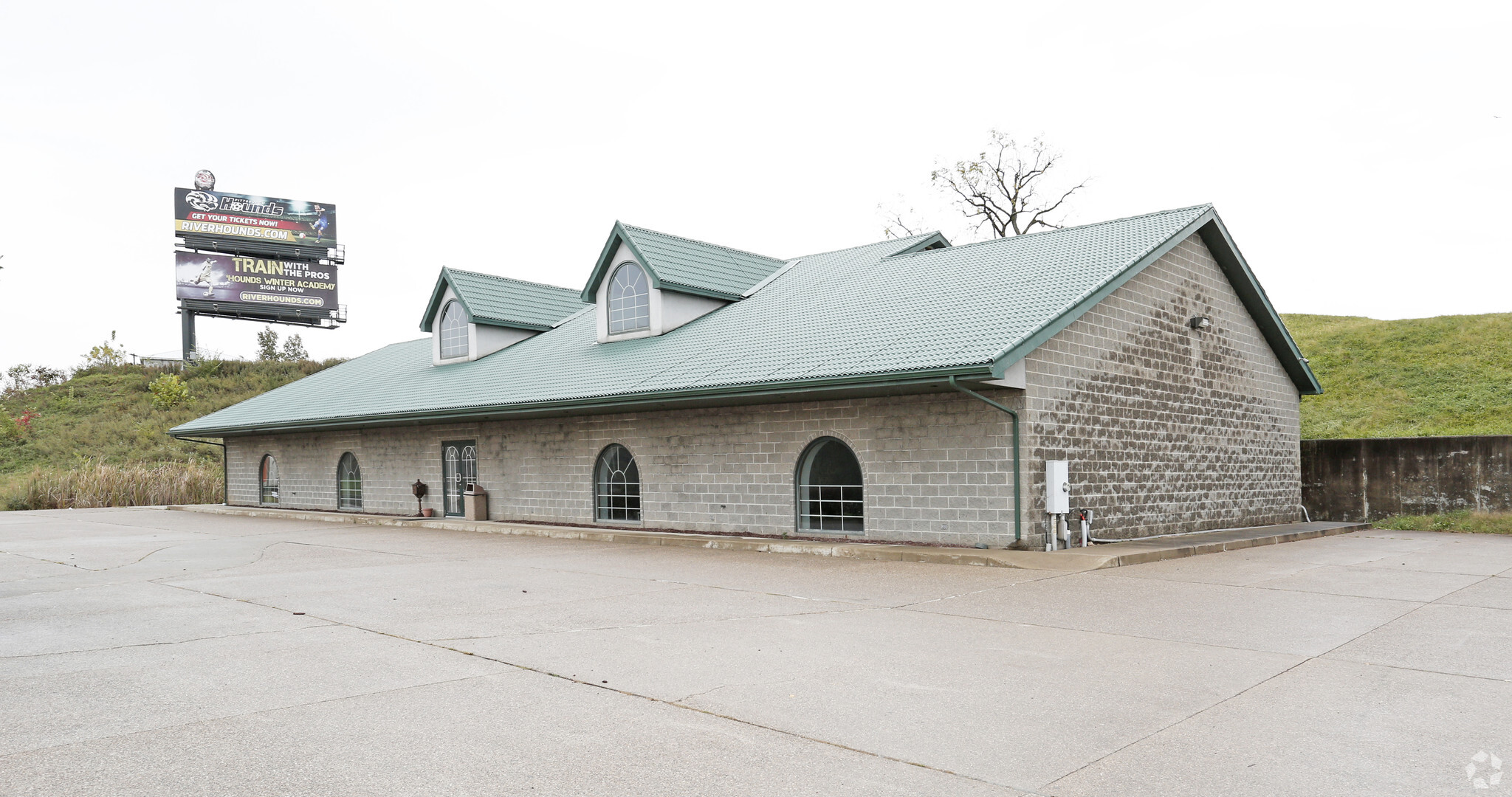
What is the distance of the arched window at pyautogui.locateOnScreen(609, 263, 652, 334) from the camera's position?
21.2 metres

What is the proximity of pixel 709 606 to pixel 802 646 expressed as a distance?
2159 millimetres

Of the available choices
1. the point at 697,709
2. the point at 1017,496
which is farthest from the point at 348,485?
the point at 697,709

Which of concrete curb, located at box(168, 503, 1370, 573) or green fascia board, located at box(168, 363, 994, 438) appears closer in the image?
concrete curb, located at box(168, 503, 1370, 573)

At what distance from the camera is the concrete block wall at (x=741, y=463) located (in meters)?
13.5

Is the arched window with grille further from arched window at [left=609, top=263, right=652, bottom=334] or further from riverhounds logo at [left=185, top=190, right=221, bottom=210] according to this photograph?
riverhounds logo at [left=185, top=190, right=221, bottom=210]

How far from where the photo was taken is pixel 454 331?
86.5 feet

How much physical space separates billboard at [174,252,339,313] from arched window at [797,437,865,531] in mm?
45329

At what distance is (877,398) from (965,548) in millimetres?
2504

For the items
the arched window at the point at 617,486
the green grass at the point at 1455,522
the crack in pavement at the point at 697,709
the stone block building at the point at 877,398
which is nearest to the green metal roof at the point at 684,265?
the stone block building at the point at 877,398

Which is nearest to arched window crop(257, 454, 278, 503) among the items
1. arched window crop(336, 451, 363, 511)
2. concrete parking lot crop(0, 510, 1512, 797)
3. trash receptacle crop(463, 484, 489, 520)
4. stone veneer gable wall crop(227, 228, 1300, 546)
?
arched window crop(336, 451, 363, 511)

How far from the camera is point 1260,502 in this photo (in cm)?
1966

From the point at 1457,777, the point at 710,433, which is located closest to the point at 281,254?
the point at 710,433

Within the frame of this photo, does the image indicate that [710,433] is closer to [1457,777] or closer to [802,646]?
[802,646]

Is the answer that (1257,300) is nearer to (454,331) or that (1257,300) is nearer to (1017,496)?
(1017,496)
